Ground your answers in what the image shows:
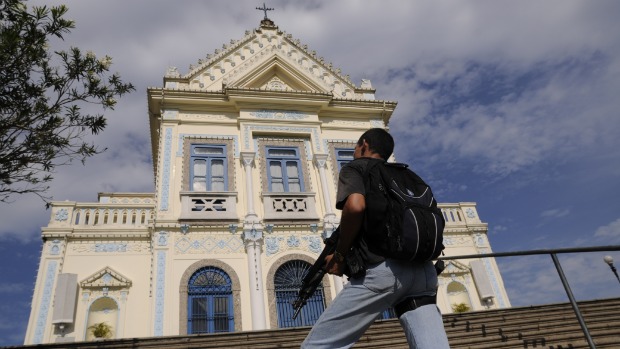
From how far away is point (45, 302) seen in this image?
10.6 metres

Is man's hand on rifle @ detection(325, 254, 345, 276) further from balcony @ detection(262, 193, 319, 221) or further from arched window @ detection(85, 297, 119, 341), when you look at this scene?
arched window @ detection(85, 297, 119, 341)

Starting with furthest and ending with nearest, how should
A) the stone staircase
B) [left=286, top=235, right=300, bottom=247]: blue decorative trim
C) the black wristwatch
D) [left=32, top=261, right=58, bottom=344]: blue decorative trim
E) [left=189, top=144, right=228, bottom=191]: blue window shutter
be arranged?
[left=189, top=144, right=228, bottom=191]: blue window shutter → [left=286, top=235, right=300, bottom=247]: blue decorative trim → [left=32, top=261, right=58, bottom=344]: blue decorative trim → the stone staircase → the black wristwatch

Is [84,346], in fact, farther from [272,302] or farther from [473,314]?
[272,302]

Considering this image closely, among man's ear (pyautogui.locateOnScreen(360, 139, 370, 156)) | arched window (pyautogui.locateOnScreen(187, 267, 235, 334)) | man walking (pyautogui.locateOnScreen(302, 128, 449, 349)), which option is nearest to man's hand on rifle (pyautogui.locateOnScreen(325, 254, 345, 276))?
man walking (pyautogui.locateOnScreen(302, 128, 449, 349))

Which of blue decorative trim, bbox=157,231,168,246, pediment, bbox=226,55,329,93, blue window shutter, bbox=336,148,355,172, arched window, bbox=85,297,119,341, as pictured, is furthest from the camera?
pediment, bbox=226,55,329,93

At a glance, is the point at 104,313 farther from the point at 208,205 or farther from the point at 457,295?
the point at 457,295

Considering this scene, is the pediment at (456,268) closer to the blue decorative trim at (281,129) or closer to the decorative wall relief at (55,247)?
the blue decorative trim at (281,129)

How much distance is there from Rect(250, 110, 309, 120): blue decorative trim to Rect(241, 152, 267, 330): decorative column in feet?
5.44

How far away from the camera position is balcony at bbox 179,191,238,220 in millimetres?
12219

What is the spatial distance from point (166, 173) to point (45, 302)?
4.50 metres

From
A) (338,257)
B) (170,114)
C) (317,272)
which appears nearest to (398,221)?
(338,257)

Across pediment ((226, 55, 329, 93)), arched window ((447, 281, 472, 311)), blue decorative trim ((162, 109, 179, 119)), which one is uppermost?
pediment ((226, 55, 329, 93))

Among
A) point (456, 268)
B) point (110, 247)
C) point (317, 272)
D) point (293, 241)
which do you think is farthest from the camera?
point (456, 268)

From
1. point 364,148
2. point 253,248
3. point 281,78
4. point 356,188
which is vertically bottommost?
point 356,188
